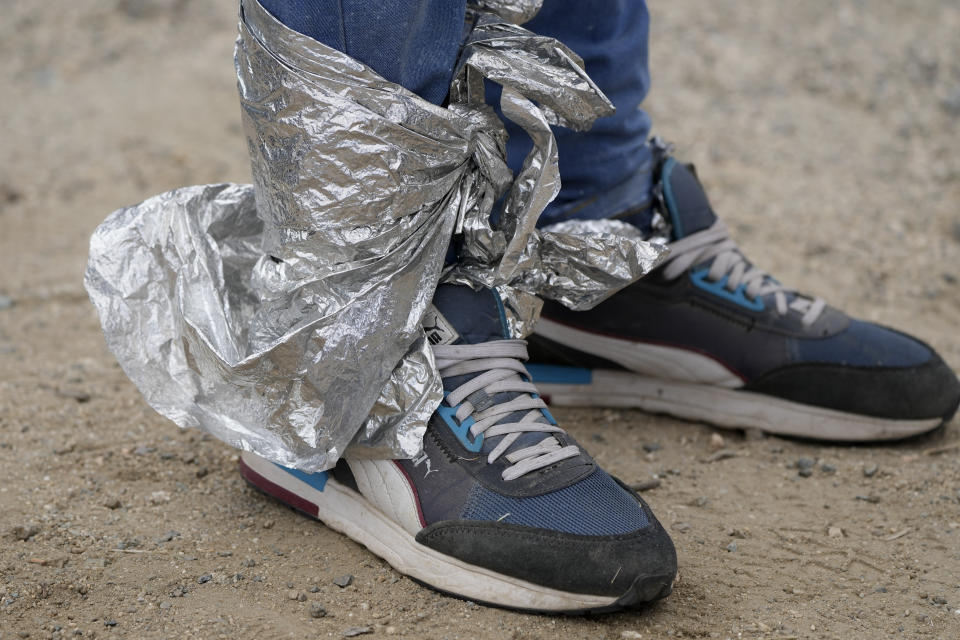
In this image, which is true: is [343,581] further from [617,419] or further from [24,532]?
[617,419]

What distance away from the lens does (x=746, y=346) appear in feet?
5.23

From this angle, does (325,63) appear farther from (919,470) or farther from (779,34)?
(779,34)

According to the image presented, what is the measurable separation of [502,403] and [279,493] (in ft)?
1.19

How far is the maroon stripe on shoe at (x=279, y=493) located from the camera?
1.30 m

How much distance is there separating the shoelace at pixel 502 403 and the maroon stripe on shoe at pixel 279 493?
0.88ft

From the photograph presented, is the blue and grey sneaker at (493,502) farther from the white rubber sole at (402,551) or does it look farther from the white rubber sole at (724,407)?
the white rubber sole at (724,407)

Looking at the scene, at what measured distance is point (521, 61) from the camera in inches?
45.8

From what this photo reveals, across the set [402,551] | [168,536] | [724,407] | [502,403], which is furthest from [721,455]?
[168,536]

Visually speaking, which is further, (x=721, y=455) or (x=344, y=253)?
(x=721, y=455)

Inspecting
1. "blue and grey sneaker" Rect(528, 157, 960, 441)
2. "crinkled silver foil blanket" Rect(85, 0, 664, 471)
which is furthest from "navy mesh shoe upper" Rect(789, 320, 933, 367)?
"crinkled silver foil blanket" Rect(85, 0, 664, 471)

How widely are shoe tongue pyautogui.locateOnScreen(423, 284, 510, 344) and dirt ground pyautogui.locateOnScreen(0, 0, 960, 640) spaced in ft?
1.03

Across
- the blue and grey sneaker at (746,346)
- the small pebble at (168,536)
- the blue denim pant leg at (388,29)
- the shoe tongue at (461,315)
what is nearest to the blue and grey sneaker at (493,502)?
the shoe tongue at (461,315)

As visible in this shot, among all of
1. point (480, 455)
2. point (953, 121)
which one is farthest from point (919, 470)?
point (953, 121)

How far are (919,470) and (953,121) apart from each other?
2.18m
